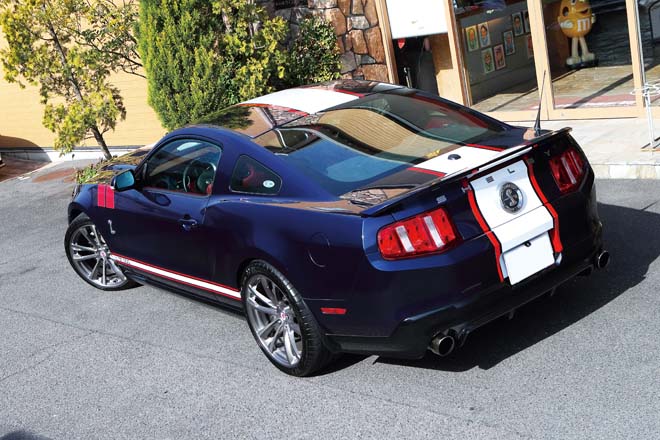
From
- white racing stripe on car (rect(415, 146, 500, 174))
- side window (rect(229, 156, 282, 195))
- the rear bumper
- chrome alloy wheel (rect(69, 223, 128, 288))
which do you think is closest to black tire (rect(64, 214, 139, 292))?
chrome alloy wheel (rect(69, 223, 128, 288))

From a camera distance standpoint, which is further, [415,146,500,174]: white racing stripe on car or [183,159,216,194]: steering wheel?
[183,159,216,194]: steering wheel

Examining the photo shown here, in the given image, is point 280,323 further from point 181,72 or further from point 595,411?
point 181,72

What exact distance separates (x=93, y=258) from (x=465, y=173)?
170 inches

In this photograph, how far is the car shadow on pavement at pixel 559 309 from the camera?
5.23m

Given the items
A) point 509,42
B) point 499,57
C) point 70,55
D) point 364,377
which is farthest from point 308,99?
point 70,55

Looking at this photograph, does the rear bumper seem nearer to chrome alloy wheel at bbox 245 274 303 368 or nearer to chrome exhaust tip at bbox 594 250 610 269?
chrome exhaust tip at bbox 594 250 610 269

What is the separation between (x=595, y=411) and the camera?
170 inches

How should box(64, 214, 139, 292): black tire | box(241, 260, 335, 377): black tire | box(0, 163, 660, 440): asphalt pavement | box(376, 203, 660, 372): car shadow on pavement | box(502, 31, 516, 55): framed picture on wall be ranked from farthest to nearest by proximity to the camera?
box(502, 31, 516, 55): framed picture on wall
box(64, 214, 139, 292): black tire
box(376, 203, 660, 372): car shadow on pavement
box(241, 260, 335, 377): black tire
box(0, 163, 660, 440): asphalt pavement

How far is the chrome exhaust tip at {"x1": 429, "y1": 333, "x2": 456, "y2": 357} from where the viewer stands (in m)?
4.67

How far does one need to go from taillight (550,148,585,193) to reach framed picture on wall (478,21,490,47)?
6.20 m

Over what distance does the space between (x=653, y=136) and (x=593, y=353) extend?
4066mm

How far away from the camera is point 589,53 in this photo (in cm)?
1011

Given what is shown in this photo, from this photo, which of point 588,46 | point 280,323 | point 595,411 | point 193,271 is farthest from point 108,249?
point 588,46

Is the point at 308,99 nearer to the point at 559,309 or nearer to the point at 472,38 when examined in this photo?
the point at 559,309
